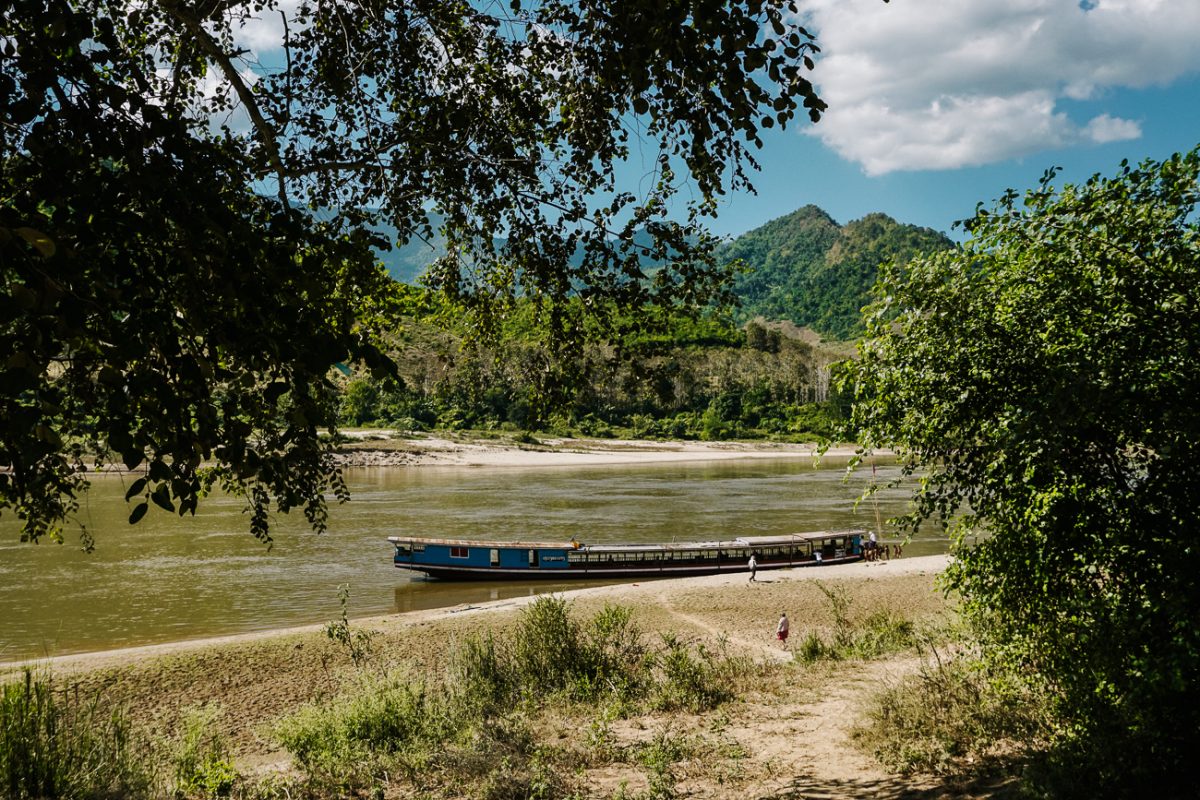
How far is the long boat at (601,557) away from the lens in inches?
1027

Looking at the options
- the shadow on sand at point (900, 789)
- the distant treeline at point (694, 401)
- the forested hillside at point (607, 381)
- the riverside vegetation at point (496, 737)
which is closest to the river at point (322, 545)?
the riverside vegetation at point (496, 737)

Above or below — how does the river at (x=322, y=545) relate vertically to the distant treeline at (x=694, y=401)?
below

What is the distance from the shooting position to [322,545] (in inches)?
1223

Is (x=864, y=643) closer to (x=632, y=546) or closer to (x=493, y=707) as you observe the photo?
(x=493, y=707)

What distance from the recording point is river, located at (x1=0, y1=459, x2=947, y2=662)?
20.4m

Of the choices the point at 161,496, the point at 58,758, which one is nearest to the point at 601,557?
the point at 58,758

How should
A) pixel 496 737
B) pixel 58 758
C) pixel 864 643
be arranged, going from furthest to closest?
pixel 864 643 → pixel 496 737 → pixel 58 758

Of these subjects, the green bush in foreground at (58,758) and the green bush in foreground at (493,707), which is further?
the green bush in foreground at (493,707)

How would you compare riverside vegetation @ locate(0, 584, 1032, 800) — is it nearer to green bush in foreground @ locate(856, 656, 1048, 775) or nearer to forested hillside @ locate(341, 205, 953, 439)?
green bush in foreground @ locate(856, 656, 1048, 775)

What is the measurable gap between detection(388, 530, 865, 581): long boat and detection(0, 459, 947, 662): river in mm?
635

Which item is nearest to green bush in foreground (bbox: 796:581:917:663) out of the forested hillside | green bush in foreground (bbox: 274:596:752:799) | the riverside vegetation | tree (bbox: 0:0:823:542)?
the riverside vegetation

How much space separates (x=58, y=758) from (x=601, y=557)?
21888mm

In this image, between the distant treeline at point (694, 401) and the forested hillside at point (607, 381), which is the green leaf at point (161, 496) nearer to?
the forested hillside at point (607, 381)

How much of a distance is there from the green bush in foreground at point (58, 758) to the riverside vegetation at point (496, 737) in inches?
0.6
